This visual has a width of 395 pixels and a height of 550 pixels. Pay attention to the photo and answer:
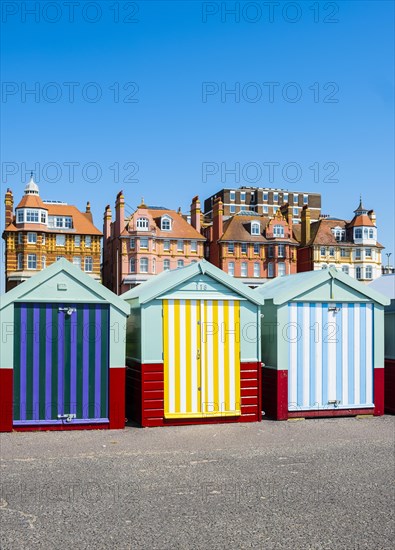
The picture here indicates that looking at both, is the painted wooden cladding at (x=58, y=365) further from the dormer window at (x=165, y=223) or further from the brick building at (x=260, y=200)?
the brick building at (x=260, y=200)

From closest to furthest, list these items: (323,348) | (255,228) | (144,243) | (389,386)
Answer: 1. (323,348)
2. (389,386)
3. (144,243)
4. (255,228)

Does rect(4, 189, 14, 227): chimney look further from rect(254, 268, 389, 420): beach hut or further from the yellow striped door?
the yellow striped door

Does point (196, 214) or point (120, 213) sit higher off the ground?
point (196, 214)

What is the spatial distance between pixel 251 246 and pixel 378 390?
54927mm

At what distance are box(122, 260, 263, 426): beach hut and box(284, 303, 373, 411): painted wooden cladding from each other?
918 millimetres

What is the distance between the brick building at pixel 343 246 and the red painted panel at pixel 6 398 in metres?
61.4

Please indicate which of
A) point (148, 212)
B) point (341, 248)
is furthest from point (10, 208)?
point (341, 248)

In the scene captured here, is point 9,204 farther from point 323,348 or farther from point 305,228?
point 323,348

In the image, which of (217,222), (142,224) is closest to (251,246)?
(217,222)

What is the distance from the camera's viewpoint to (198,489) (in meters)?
8.31

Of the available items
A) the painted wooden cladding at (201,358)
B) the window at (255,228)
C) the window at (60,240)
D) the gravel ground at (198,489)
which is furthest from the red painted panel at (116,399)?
the window at (255,228)

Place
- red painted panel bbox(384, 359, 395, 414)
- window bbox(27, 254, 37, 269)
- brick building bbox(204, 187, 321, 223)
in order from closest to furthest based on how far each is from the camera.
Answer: red painted panel bbox(384, 359, 395, 414), window bbox(27, 254, 37, 269), brick building bbox(204, 187, 321, 223)

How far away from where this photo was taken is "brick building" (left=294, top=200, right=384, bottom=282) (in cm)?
7194

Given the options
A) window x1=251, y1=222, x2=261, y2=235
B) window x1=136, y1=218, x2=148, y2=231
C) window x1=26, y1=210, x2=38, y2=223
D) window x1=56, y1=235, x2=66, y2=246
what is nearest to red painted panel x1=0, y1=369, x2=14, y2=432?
window x1=136, y1=218, x2=148, y2=231
